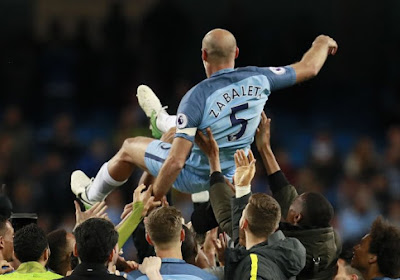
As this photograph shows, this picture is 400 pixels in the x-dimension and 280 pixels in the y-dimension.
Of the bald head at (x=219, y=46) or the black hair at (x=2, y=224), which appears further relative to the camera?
the bald head at (x=219, y=46)

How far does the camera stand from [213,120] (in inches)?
239

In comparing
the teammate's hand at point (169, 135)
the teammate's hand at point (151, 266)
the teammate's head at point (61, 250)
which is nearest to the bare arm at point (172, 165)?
the teammate's hand at point (169, 135)

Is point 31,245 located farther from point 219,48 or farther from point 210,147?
point 219,48

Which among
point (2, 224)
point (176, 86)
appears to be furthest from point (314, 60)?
point (176, 86)

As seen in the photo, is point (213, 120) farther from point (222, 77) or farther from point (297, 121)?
point (297, 121)

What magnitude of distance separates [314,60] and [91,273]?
2.58 m

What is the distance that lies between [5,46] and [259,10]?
3731mm

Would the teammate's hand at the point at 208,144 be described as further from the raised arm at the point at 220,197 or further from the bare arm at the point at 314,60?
the bare arm at the point at 314,60

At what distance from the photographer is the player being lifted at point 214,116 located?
5.95 metres

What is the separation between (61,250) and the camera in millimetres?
5496

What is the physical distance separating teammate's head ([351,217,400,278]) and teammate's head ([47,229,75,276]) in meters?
1.63

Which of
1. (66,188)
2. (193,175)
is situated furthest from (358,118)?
(193,175)

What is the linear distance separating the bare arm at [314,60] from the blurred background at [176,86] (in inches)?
191

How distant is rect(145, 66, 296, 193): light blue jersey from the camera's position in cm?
599
